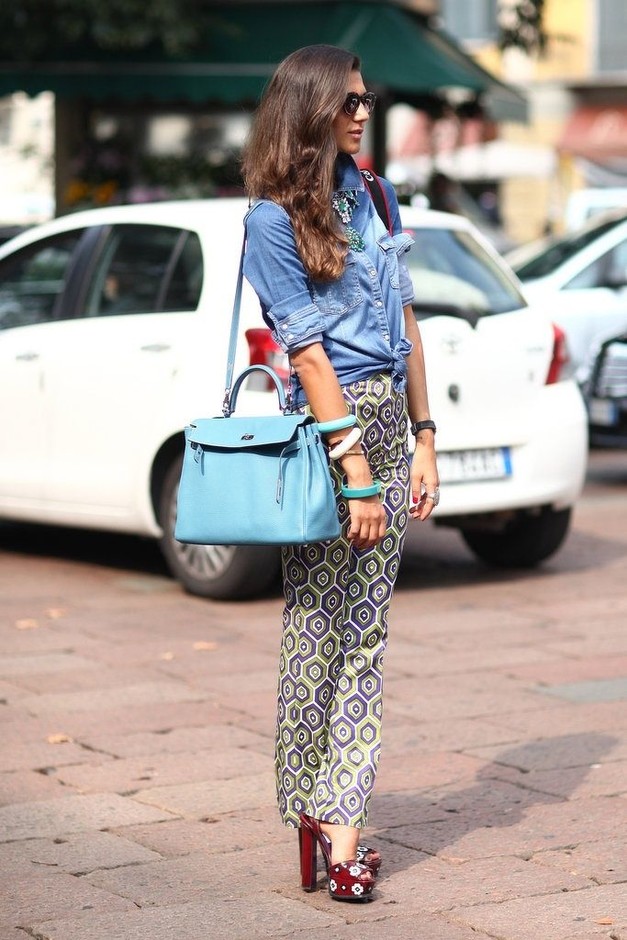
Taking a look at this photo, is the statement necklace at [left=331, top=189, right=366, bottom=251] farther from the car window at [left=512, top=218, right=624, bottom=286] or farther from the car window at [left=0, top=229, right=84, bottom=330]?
the car window at [left=512, top=218, right=624, bottom=286]

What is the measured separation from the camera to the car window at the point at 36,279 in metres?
8.27

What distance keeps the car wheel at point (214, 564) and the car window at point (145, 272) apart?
744mm

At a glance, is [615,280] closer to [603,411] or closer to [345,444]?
[603,411]

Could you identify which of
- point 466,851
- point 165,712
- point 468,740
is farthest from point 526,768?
point 165,712

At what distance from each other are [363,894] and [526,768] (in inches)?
49.9

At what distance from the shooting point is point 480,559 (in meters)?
8.71

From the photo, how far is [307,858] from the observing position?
3.95m

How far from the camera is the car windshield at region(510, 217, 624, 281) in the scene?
13.2m

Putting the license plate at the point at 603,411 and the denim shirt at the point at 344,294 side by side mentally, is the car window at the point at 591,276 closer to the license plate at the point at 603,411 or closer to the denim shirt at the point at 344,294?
the license plate at the point at 603,411

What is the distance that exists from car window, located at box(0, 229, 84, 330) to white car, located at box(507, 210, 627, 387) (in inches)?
198

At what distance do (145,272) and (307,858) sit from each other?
431 cm

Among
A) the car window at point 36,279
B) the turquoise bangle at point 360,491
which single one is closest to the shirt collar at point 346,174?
the turquoise bangle at point 360,491

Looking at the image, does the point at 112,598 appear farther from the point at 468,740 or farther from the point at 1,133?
the point at 1,133

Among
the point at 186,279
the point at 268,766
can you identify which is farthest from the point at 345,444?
the point at 186,279
